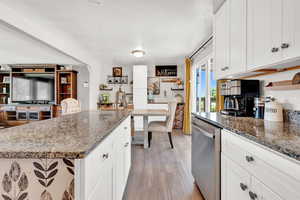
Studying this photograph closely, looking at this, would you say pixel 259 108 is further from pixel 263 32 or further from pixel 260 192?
pixel 260 192

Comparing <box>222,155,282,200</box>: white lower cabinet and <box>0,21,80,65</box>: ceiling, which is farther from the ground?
<box>0,21,80,65</box>: ceiling

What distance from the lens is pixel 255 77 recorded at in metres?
1.89

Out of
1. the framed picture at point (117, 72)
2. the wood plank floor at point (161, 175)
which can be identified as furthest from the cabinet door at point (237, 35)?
the framed picture at point (117, 72)

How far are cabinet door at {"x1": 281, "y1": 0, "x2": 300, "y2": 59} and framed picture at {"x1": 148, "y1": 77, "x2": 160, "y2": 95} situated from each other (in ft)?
16.6

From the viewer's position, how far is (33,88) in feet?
19.5

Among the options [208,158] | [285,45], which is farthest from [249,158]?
[285,45]

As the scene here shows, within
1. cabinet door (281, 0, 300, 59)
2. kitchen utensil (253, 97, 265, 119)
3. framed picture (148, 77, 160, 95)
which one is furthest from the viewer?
framed picture (148, 77, 160, 95)

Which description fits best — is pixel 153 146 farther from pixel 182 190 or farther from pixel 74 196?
pixel 74 196

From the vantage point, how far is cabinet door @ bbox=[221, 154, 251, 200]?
98 centimetres

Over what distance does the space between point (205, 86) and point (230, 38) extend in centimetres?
231

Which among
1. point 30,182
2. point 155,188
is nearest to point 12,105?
point 155,188

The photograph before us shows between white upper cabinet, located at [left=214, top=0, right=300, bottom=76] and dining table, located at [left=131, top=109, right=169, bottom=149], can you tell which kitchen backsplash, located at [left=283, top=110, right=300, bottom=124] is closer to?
white upper cabinet, located at [left=214, top=0, right=300, bottom=76]

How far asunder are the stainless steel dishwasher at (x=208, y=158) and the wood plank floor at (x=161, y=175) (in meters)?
0.27

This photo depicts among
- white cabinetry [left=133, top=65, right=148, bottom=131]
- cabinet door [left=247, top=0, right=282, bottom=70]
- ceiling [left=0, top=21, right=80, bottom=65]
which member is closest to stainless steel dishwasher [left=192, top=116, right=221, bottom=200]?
cabinet door [left=247, top=0, right=282, bottom=70]
